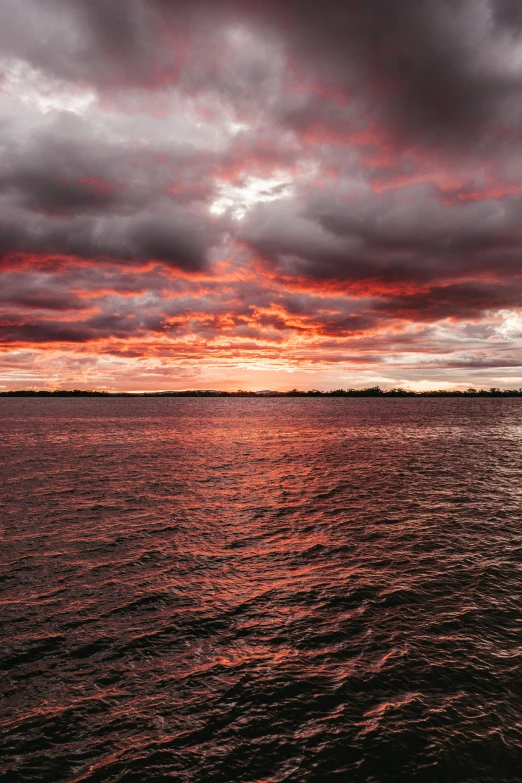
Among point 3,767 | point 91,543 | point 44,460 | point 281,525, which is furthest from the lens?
point 44,460

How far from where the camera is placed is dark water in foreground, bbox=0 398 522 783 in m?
11.8

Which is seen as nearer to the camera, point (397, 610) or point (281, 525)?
point (397, 610)

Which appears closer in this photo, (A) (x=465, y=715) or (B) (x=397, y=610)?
(A) (x=465, y=715)

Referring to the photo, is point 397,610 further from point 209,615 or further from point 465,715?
point 209,615

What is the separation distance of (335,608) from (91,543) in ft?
54.4

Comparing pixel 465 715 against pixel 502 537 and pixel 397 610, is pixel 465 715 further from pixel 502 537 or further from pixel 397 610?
pixel 502 537

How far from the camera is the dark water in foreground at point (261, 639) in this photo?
38.6 feet

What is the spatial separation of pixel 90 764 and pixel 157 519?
74.3 feet

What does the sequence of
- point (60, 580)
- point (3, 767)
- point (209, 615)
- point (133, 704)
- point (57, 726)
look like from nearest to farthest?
point (3, 767) → point (57, 726) → point (133, 704) → point (209, 615) → point (60, 580)

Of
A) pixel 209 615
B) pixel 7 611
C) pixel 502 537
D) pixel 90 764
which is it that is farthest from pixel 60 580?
pixel 502 537

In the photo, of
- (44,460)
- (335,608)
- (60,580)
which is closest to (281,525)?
(335,608)

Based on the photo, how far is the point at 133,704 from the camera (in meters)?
13.5

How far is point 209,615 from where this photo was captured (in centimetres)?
1875

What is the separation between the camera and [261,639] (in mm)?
16953
